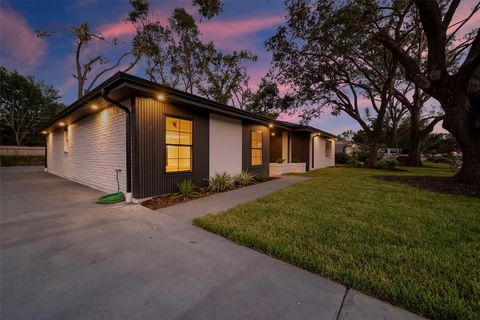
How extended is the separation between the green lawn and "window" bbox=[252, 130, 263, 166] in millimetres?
4586

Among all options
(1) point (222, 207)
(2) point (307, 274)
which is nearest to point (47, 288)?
(2) point (307, 274)

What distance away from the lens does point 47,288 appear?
1.88 m

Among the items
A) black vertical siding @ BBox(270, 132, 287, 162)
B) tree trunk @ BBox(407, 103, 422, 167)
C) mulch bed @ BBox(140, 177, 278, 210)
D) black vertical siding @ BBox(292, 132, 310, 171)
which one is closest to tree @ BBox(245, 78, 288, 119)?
black vertical siding @ BBox(292, 132, 310, 171)

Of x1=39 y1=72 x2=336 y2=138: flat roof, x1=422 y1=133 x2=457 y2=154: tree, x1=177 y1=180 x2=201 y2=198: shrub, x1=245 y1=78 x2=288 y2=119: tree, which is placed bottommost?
x1=177 y1=180 x2=201 y2=198: shrub

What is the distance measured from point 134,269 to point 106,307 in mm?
557

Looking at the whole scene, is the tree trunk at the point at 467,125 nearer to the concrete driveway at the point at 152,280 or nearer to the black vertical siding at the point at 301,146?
the black vertical siding at the point at 301,146

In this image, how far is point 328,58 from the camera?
1316cm

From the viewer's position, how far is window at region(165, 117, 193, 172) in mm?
5790

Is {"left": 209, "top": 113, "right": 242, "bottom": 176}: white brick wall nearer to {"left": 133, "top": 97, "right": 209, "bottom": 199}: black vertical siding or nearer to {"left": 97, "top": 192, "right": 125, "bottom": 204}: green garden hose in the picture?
{"left": 133, "top": 97, "right": 209, "bottom": 199}: black vertical siding

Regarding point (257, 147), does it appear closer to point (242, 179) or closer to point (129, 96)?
point (242, 179)

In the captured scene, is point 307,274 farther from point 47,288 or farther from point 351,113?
point 351,113

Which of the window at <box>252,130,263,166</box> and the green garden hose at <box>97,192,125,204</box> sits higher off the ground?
the window at <box>252,130,263,166</box>

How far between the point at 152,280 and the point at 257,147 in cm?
802

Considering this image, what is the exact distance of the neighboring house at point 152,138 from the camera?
16.3ft
